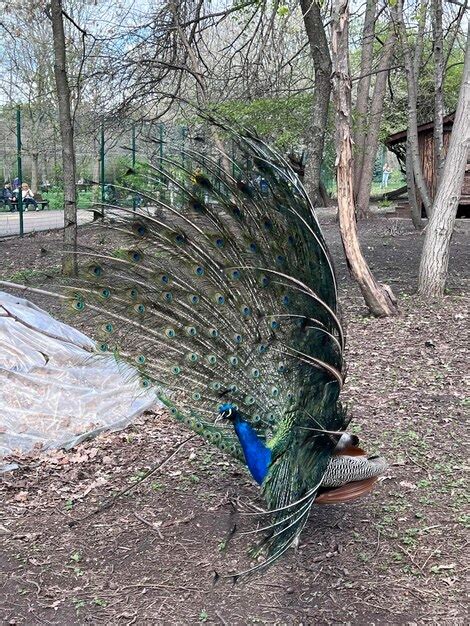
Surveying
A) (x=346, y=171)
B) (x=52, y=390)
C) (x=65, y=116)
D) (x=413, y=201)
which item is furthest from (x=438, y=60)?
(x=52, y=390)

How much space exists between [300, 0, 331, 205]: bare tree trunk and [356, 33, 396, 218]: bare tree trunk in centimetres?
Answer: 362

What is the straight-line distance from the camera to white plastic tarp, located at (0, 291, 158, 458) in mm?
5828

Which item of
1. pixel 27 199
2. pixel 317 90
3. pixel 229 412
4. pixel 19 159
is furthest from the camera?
pixel 27 199

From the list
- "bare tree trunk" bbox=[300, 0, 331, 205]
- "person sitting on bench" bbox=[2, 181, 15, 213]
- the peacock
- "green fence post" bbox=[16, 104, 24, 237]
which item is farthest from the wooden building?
the peacock

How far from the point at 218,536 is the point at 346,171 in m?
5.35

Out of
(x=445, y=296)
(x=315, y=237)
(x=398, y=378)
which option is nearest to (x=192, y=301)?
(x=315, y=237)

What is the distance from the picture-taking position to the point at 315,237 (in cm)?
389

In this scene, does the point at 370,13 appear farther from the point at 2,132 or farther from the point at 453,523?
the point at 453,523

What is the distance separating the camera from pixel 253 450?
157 inches

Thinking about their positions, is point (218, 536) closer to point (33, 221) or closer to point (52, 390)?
Result: point (52, 390)

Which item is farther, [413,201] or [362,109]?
[362,109]

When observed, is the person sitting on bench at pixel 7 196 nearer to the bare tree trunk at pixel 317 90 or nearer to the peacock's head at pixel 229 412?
the bare tree trunk at pixel 317 90

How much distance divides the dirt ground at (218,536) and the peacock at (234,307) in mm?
452

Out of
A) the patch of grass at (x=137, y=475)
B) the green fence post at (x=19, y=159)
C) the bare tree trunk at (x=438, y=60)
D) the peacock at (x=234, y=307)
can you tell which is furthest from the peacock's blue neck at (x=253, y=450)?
the green fence post at (x=19, y=159)
